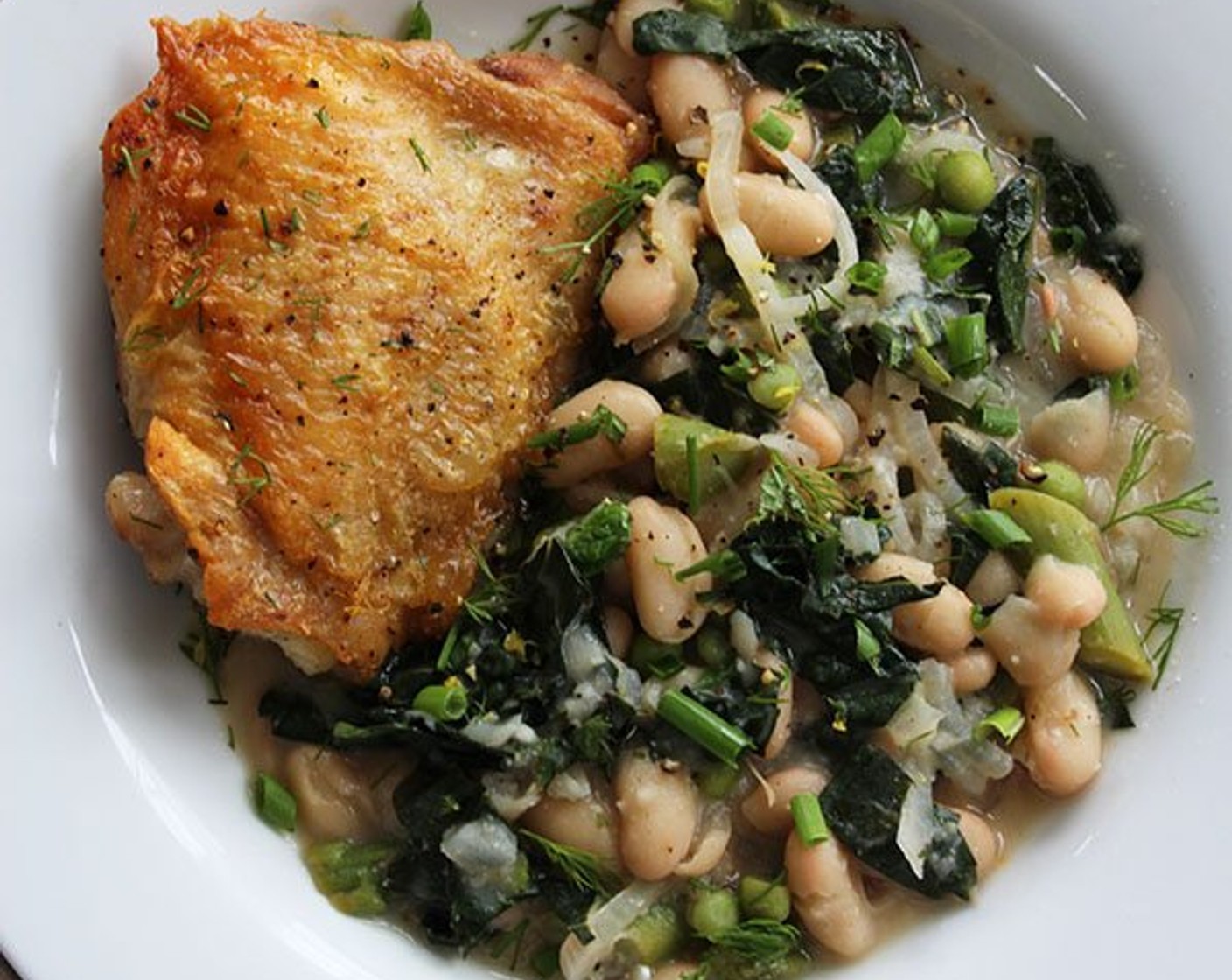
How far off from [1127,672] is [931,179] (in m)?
1.36

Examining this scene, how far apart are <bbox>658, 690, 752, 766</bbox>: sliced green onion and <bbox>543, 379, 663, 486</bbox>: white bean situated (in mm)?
567

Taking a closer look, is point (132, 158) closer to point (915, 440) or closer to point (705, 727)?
point (705, 727)

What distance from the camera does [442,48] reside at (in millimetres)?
3902

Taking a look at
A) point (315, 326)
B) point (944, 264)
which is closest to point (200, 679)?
point (315, 326)

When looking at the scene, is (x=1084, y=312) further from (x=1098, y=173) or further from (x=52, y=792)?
(x=52, y=792)

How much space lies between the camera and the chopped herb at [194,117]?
3609 millimetres

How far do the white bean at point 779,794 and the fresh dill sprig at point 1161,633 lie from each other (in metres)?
0.95

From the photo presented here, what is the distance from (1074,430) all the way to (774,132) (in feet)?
3.49

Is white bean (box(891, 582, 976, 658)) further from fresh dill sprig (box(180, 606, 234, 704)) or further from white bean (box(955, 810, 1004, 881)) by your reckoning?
fresh dill sprig (box(180, 606, 234, 704))

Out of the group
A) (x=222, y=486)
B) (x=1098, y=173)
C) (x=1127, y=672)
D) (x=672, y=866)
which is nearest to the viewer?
(x=222, y=486)

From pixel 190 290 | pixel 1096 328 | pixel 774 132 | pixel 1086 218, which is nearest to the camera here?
pixel 190 290

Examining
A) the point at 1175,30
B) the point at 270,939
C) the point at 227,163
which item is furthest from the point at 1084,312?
the point at 270,939

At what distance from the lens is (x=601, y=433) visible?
3789 mm

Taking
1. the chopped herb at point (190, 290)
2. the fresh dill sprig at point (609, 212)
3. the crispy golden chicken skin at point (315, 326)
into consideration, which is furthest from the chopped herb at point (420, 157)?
the chopped herb at point (190, 290)
